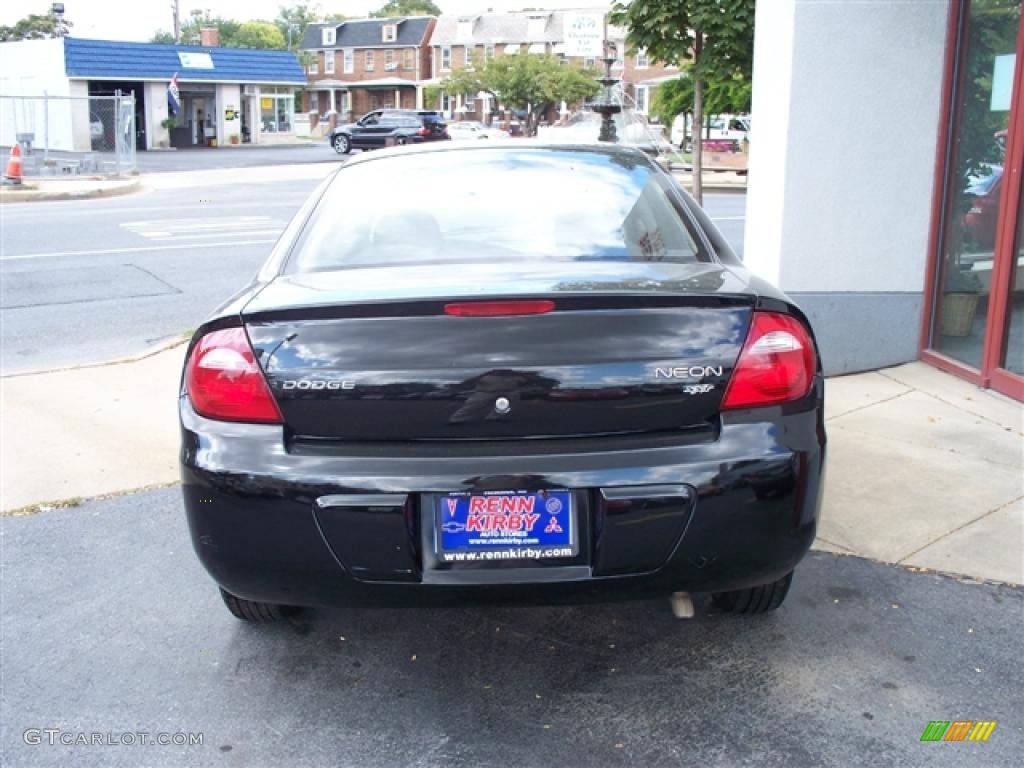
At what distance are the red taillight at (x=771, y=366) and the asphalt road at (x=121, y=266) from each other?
608cm

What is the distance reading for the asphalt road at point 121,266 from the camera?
28.5ft

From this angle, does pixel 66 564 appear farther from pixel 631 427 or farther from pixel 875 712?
pixel 875 712

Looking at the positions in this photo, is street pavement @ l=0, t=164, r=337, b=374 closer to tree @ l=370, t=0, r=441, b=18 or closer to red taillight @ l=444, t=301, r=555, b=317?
red taillight @ l=444, t=301, r=555, b=317

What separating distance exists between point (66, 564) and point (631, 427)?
2.62 m

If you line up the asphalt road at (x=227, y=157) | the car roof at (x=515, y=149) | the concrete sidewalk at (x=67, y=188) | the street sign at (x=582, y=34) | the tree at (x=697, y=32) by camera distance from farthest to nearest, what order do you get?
1. the asphalt road at (x=227, y=157)
2. the concrete sidewalk at (x=67, y=188)
3. the street sign at (x=582, y=34)
4. the tree at (x=697, y=32)
5. the car roof at (x=515, y=149)

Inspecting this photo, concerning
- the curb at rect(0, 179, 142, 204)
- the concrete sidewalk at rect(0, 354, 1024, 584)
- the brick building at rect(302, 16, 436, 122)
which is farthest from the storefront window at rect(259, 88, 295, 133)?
the concrete sidewalk at rect(0, 354, 1024, 584)

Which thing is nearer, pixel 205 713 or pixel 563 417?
pixel 563 417

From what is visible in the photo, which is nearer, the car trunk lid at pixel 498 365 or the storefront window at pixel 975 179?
the car trunk lid at pixel 498 365

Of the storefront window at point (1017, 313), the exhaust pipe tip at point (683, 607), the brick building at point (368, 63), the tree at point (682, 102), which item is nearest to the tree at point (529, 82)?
the tree at point (682, 102)

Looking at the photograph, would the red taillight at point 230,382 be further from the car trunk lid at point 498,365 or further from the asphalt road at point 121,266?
the asphalt road at point 121,266

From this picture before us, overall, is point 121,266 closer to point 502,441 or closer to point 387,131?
point 502,441

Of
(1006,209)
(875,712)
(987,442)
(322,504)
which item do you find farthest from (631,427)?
(1006,209)

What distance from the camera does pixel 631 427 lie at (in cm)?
289

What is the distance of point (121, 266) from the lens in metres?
12.4
